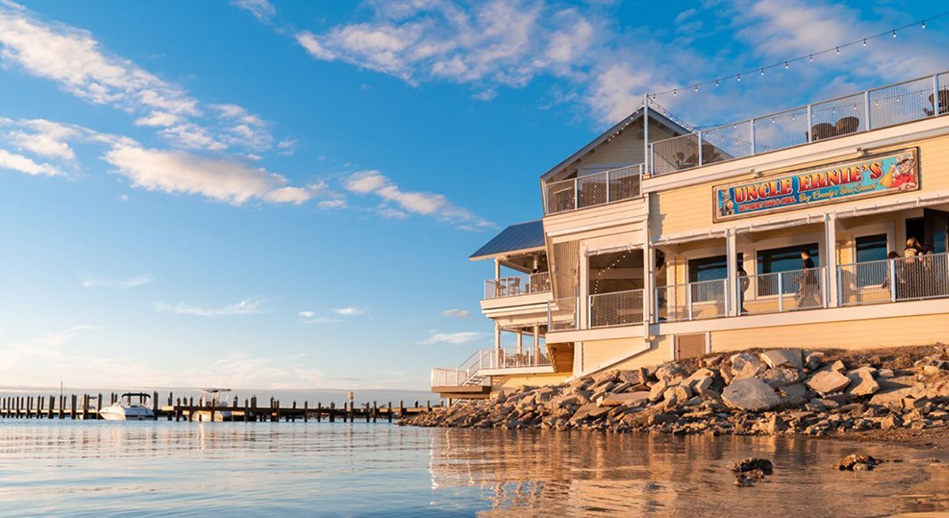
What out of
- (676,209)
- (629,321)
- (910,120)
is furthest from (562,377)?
(910,120)

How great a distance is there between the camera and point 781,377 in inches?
797

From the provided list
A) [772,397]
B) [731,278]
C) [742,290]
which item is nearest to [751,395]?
[772,397]

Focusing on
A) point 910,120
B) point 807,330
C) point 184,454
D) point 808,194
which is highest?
point 910,120

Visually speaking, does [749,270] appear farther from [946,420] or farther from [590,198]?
[946,420]

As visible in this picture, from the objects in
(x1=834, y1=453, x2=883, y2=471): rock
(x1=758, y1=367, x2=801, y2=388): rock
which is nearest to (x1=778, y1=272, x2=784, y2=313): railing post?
(x1=758, y1=367, x2=801, y2=388): rock

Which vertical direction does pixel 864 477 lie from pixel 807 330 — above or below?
below

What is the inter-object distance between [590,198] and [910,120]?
9.90 meters

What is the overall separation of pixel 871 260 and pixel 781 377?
19.2 ft

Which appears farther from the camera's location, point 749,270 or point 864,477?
point 749,270

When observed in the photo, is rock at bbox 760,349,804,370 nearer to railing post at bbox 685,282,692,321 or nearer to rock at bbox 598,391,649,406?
rock at bbox 598,391,649,406

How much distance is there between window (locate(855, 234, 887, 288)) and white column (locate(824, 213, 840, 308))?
2.10ft

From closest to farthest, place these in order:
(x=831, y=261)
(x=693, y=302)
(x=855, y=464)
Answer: (x=855, y=464), (x=831, y=261), (x=693, y=302)

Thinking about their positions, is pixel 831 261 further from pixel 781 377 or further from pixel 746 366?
pixel 781 377

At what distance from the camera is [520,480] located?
904 centimetres
